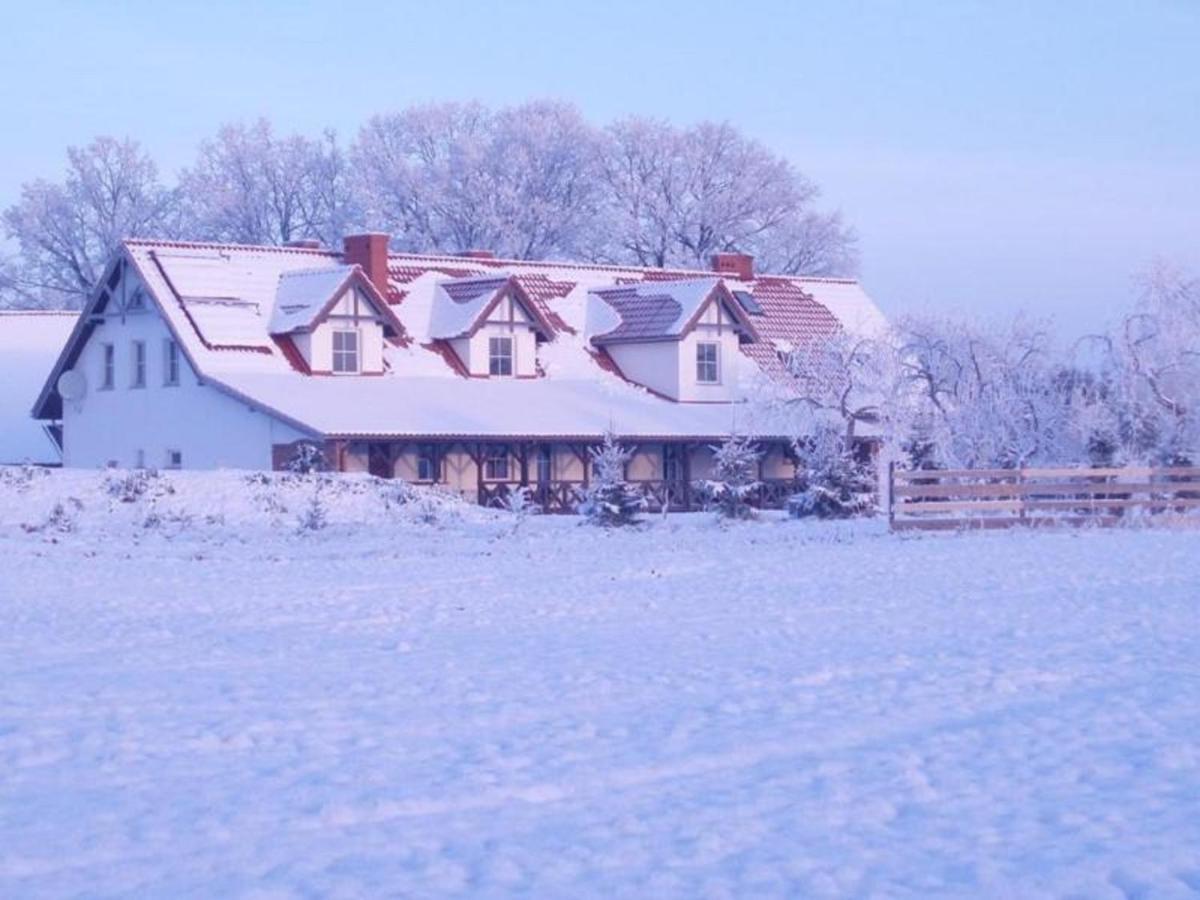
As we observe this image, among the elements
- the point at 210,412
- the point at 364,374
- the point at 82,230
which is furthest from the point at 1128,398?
the point at 82,230

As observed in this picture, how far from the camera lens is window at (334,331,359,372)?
44500 millimetres

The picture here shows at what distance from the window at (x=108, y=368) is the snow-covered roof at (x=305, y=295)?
5.03 metres

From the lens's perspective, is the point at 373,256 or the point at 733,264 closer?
the point at 373,256

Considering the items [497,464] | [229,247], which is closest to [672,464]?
[497,464]

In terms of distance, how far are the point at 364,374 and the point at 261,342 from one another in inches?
104

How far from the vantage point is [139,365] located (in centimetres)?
4631

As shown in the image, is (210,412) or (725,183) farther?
(725,183)

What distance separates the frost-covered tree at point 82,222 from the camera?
69875mm

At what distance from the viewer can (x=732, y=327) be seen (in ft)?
162

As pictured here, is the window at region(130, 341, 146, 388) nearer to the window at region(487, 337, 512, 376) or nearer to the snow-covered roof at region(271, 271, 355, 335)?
the snow-covered roof at region(271, 271, 355, 335)

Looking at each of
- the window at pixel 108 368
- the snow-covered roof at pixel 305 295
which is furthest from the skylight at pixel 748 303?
the window at pixel 108 368

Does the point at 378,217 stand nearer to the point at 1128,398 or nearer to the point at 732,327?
the point at 732,327

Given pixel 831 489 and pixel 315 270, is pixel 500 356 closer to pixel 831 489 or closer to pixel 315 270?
pixel 315 270

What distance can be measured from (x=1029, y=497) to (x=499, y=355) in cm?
1642
